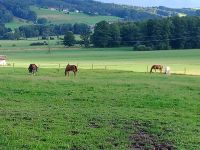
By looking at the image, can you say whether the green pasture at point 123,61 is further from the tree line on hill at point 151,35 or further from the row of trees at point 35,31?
the row of trees at point 35,31

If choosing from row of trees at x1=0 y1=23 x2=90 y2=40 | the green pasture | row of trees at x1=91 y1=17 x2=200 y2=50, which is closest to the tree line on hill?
row of trees at x1=91 y1=17 x2=200 y2=50

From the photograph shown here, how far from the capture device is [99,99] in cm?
2436

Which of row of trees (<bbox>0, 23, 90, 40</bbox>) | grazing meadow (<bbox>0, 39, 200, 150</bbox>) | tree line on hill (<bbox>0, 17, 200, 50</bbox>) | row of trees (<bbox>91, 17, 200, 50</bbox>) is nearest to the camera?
grazing meadow (<bbox>0, 39, 200, 150</bbox>)

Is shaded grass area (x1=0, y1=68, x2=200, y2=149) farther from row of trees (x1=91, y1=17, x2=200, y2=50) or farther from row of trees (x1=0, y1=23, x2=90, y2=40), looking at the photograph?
row of trees (x1=0, y1=23, x2=90, y2=40)

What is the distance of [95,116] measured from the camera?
19281mm

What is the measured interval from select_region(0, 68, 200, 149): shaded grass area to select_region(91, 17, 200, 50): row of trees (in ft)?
293

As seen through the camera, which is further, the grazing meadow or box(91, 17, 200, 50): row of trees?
box(91, 17, 200, 50): row of trees

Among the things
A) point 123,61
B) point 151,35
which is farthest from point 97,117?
point 151,35

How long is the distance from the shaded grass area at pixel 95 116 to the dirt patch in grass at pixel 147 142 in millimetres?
32

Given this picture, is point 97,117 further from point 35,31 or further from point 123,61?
point 35,31

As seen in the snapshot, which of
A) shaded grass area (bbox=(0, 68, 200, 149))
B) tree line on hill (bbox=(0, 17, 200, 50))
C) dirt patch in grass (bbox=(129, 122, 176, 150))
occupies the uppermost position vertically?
tree line on hill (bbox=(0, 17, 200, 50))

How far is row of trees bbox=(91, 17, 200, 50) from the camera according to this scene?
11794cm

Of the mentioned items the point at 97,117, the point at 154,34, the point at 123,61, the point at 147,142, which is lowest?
the point at 147,142

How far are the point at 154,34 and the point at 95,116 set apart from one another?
339 feet
